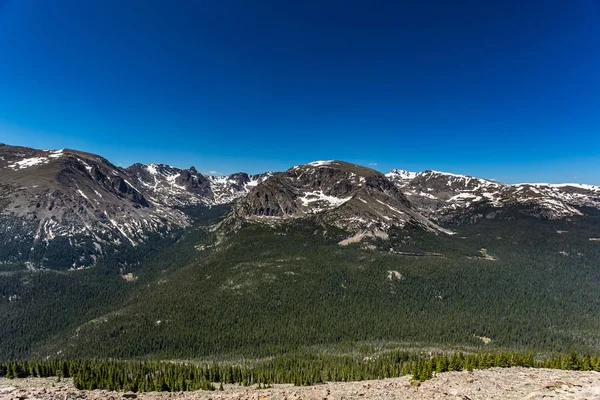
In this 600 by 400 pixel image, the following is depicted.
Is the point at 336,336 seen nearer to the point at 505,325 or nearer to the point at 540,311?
the point at 505,325

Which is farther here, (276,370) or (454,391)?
(276,370)

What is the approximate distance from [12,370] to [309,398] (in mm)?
84272

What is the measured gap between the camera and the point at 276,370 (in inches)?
4341

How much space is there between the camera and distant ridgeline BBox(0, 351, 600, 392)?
6925 cm

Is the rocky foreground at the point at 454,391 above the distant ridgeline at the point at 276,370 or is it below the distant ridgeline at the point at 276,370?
above

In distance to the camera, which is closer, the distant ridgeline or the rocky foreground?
the rocky foreground

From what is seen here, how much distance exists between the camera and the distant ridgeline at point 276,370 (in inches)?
2726

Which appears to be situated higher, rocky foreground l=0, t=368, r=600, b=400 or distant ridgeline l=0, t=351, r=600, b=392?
rocky foreground l=0, t=368, r=600, b=400

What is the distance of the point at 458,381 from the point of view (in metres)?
56.2

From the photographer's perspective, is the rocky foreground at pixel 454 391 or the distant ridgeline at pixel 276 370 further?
the distant ridgeline at pixel 276 370

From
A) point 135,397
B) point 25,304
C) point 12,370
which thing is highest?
point 135,397

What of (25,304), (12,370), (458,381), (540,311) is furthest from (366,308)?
(25,304)

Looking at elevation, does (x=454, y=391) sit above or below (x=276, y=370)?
above

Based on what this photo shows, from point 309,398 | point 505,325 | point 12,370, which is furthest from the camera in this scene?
point 505,325
